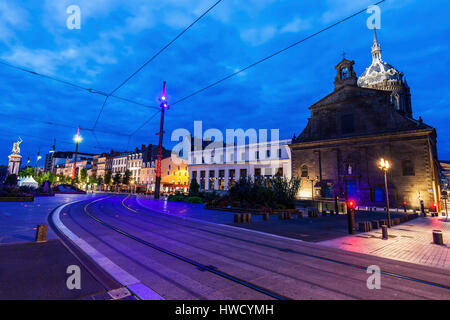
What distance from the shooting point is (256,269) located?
596 cm

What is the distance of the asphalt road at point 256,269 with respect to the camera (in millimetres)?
4625

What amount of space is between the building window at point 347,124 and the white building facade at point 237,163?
1261 centimetres

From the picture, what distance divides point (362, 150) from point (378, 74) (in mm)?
28154

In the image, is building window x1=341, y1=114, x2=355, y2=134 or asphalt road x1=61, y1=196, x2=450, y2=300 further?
building window x1=341, y1=114, x2=355, y2=134

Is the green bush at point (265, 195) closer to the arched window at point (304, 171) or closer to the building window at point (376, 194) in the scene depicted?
the building window at point (376, 194)

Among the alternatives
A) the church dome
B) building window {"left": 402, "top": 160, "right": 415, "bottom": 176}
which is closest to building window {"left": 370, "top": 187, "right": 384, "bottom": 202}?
building window {"left": 402, "top": 160, "right": 415, "bottom": 176}

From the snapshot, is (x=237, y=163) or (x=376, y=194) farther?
(x=237, y=163)

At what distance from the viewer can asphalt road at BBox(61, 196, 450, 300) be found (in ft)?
15.2

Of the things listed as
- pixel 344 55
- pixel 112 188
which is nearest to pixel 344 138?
pixel 344 55

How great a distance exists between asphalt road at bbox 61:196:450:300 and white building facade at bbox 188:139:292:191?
40.3 metres

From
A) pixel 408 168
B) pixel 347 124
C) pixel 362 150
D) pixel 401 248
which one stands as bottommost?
pixel 401 248

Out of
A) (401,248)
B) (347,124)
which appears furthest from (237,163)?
(401,248)

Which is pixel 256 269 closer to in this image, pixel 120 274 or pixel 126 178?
pixel 120 274

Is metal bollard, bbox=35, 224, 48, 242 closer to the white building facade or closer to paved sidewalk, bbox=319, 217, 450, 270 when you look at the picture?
paved sidewalk, bbox=319, 217, 450, 270
